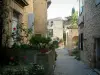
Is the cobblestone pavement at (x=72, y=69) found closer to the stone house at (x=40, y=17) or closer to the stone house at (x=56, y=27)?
the stone house at (x=40, y=17)

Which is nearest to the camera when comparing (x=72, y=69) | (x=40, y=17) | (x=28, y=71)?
(x=28, y=71)

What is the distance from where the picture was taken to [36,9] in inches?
1091

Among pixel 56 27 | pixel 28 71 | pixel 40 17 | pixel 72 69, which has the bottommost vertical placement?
pixel 72 69

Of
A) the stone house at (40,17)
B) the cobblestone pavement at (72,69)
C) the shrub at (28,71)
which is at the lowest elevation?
the cobblestone pavement at (72,69)

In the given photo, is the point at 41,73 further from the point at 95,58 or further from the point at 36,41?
the point at 95,58

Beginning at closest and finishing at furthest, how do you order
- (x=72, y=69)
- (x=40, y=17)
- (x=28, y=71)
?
(x=28, y=71)
(x=72, y=69)
(x=40, y=17)

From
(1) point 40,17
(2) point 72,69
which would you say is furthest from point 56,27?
(2) point 72,69

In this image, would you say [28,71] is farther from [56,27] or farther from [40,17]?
[56,27]

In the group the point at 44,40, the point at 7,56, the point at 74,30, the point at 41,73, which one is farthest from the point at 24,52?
the point at 74,30

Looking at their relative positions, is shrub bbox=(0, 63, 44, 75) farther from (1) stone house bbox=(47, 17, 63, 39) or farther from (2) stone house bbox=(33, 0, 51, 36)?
(1) stone house bbox=(47, 17, 63, 39)

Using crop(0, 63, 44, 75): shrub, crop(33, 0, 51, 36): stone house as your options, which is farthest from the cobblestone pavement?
crop(33, 0, 51, 36): stone house

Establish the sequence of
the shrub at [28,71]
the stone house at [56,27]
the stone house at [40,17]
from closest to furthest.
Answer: the shrub at [28,71]
the stone house at [40,17]
the stone house at [56,27]

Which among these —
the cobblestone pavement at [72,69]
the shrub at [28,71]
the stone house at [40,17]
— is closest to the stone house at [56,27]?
the stone house at [40,17]

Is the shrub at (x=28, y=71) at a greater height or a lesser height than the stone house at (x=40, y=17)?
lesser
